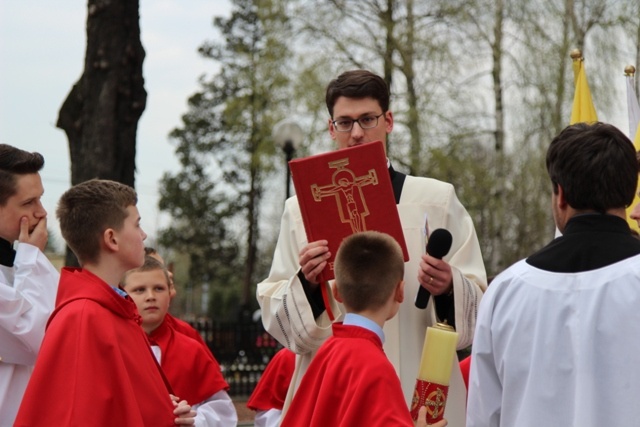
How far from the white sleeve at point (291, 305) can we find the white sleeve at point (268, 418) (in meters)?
2.03

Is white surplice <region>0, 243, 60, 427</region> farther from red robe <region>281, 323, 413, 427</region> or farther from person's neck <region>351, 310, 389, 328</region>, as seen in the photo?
person's neck <region>351, 310, 389, 328</region>

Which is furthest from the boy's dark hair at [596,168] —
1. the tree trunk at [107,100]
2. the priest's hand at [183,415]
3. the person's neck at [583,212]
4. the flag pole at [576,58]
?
the tree trunk at [107,100]

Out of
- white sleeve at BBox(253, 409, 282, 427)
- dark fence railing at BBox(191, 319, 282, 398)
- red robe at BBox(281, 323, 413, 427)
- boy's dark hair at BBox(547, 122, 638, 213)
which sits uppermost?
boy's dark hair at BBox(547, 122, 638, 213)

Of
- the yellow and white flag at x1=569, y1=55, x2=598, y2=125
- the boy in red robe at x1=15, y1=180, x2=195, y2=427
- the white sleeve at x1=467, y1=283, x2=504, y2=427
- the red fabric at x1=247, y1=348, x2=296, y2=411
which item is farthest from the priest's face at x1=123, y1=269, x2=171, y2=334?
the yellow and white flag at x1=569, y1=55, x2=598, y2=125

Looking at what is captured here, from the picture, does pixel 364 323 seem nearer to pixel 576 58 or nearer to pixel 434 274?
pixel 434 274

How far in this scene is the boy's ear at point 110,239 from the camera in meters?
4.05

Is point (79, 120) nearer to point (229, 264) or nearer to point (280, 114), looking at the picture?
point (280, 114)

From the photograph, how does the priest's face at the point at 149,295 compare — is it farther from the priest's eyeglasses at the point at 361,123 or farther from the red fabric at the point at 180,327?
the priest's eyeglasses at the point at 361,123

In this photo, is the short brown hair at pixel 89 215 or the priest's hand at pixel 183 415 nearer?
the priest's hand at pixel 183 415

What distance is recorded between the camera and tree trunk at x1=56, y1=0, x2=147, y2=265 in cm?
1053

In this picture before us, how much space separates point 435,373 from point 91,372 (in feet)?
4.02

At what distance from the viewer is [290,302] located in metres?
4.26

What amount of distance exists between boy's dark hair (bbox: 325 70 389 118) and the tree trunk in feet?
20.5

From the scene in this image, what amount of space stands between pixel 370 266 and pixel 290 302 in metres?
0.62
